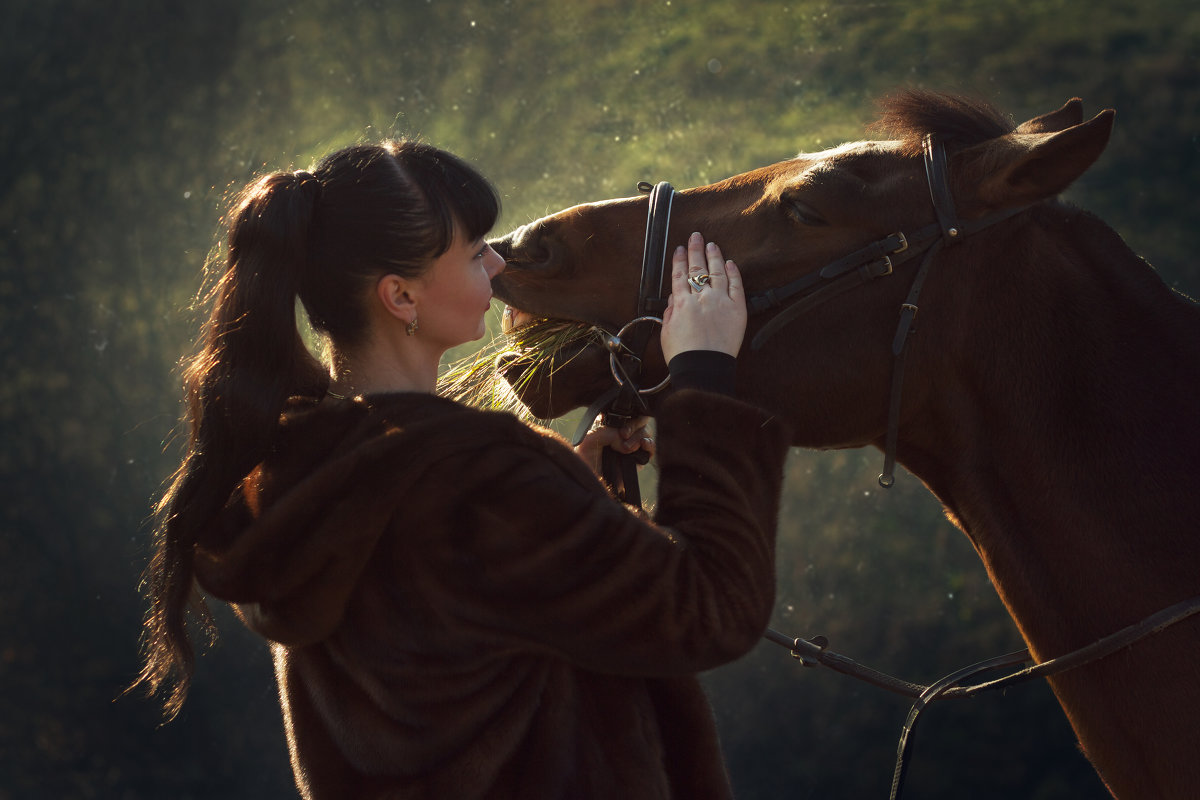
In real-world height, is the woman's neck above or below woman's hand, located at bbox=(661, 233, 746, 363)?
above

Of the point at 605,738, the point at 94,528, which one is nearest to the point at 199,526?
the point at 605,738

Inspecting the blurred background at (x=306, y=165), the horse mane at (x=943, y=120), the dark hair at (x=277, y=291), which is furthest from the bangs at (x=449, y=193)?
the blurred background at (x=306, y=165)

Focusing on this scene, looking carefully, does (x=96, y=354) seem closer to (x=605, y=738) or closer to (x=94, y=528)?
(x=94, y=528)

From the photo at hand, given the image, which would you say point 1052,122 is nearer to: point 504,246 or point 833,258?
point 833,258

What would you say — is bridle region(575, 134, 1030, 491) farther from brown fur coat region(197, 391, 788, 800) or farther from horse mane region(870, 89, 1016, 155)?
brown fur coat region(197, 391, 788, 800)

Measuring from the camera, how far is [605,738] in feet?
4.69

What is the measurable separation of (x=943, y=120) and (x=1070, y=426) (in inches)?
26.2

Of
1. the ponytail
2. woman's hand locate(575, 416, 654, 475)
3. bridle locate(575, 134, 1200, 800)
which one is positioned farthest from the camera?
woman's hand locate(575, 416, 654, 475)

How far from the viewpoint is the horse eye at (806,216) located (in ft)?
6.17

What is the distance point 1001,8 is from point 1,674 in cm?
564

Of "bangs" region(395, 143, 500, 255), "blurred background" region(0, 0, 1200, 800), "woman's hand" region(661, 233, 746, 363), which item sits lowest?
"blurred background" region(0, 0, 1200, 800)

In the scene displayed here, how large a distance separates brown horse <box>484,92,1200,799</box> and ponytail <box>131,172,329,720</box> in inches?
23.8

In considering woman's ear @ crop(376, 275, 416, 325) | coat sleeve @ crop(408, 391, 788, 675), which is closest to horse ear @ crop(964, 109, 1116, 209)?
coat sleeve @ crop(408, 391, 788, 675)

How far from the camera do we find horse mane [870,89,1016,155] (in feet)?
6.19
